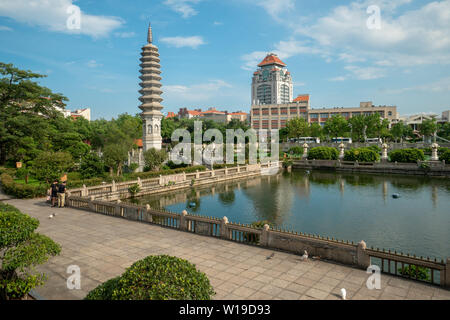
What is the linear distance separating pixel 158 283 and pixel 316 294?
537 centimetres

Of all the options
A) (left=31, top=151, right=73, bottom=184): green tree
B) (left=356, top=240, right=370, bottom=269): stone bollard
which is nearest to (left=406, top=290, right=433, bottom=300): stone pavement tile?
(left=356, top=240, right=370, bottom=269): stone bollard

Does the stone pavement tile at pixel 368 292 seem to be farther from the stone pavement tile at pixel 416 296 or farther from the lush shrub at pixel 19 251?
the lush shrub at pixel 19 251

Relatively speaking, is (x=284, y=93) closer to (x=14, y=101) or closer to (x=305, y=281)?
(x=14, y=101)

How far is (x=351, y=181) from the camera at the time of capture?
132ft

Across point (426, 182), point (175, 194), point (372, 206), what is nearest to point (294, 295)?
point (372, 206)

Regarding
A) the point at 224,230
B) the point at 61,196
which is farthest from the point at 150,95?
the point at 224,230

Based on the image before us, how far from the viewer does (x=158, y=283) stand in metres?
5.76

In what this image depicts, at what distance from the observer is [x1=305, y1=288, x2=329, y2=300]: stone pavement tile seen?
8.86 meters

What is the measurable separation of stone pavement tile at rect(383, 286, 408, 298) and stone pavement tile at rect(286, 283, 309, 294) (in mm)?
2316

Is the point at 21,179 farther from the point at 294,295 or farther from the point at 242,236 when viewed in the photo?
the point at 294,295

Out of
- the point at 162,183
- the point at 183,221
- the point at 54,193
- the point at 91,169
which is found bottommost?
the point at 162,183

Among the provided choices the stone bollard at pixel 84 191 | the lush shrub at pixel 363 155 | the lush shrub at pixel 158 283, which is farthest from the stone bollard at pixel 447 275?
Answer: the lush shrub at pixel 363 155

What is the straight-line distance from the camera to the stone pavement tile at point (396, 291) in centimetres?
896

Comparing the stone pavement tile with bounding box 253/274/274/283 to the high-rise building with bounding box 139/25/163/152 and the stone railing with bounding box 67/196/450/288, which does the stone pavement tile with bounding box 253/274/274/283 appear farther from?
the high-rise building with bounding box 139/25/163/152
